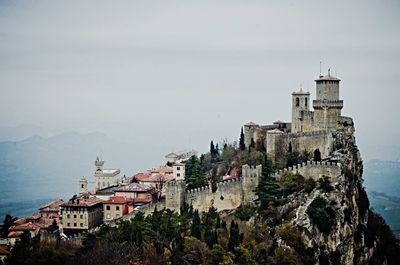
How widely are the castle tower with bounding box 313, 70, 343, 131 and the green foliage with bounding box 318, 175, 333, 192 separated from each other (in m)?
5.39

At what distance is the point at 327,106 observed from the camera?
4238cm

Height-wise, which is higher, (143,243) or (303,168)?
(303,168)

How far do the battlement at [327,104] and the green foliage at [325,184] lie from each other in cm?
646

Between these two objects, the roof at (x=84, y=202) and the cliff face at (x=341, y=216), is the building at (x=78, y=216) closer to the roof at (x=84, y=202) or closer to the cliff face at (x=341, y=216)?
the roof at (x=84, y=202)

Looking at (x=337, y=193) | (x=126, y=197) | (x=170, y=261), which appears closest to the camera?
(x=170, y=261)

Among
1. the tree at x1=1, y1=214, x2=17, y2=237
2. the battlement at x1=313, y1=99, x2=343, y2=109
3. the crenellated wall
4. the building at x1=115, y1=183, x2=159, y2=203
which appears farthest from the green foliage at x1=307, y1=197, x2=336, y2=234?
the tree at x1=1, y1=214, x2=17, y2=237

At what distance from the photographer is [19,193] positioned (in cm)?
9844

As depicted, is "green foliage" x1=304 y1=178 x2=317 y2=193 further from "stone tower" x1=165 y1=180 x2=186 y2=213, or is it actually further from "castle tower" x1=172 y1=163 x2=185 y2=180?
"castle tower" x1=172 y1=163 x2=185 y2=180

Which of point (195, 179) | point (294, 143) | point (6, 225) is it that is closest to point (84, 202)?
point (6, 225)

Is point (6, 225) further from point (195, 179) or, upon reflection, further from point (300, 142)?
point (300, 142)

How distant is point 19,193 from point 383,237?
67.1 m

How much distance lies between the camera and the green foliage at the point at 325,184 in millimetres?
37281

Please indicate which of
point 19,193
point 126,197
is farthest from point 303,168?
point 19,193

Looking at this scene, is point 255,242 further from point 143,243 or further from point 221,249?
point 143,243
